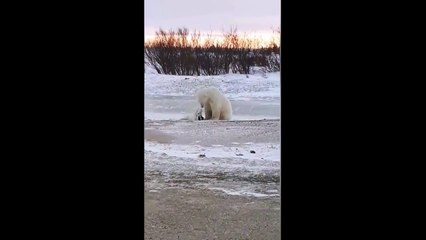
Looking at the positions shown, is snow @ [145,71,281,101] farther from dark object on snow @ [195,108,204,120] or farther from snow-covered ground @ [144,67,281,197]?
dark object on snow @ [195,108,204,120]

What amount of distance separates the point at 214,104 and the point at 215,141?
0.33 metres

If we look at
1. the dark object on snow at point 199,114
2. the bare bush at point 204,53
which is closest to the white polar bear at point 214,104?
the dark object on snow at point 199,114

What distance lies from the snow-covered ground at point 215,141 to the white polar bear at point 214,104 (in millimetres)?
44

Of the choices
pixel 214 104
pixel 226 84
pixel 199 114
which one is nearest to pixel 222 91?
pixel 226 84

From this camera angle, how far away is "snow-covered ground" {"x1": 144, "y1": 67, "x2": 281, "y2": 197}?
108 inches

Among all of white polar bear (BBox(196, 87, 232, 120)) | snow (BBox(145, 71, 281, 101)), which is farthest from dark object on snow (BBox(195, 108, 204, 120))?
snow (BBox(145, 71, 281, 101))

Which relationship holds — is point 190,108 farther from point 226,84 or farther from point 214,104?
point 226,84

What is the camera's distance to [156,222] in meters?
2.75

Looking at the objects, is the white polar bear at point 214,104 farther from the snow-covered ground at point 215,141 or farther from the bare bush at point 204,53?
the bare bush at point 204,53

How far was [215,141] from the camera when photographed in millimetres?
3682

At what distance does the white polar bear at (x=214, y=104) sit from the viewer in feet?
10.4
